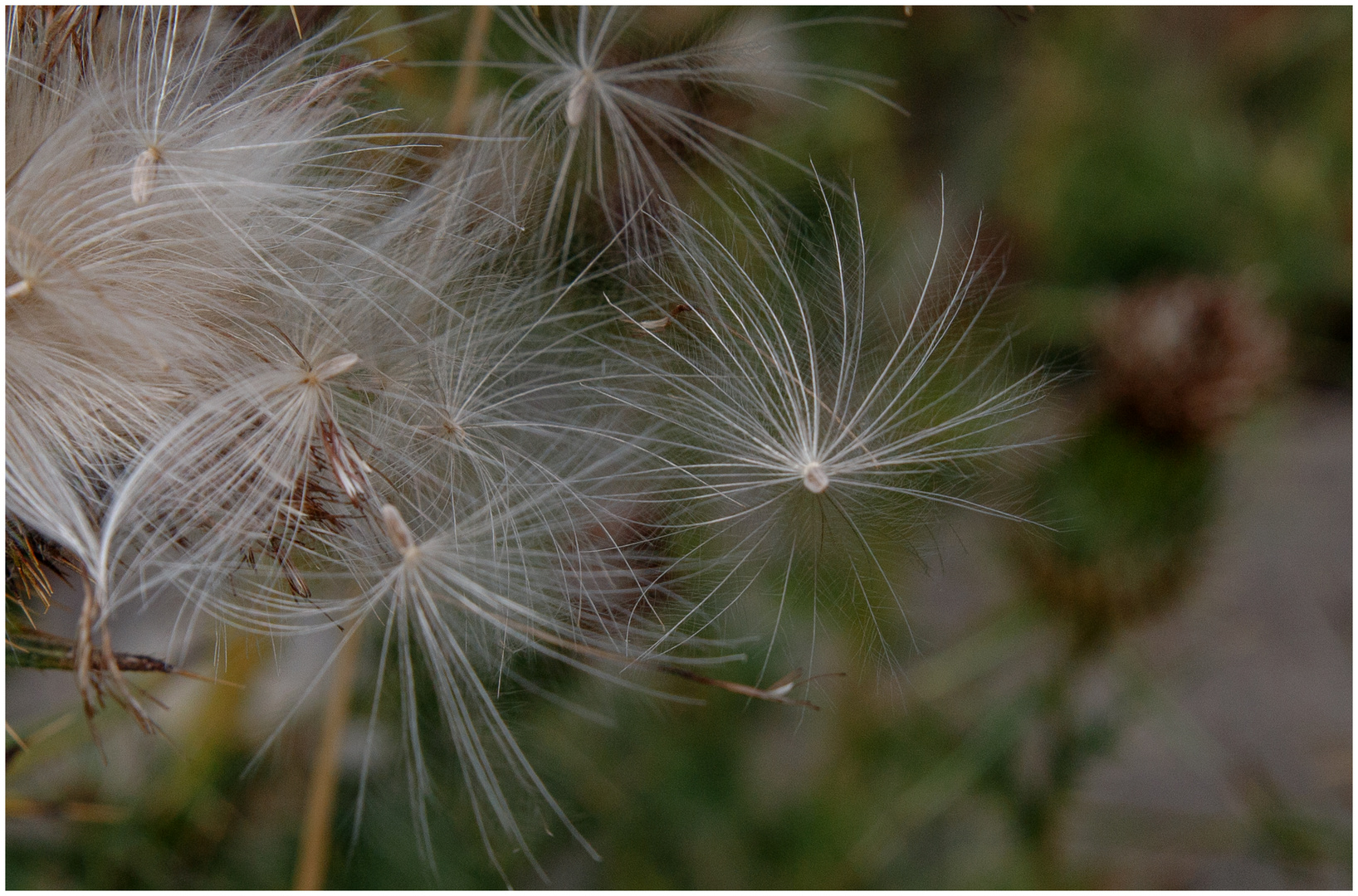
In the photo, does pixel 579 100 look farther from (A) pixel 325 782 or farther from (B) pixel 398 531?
(A) pixel 325 782

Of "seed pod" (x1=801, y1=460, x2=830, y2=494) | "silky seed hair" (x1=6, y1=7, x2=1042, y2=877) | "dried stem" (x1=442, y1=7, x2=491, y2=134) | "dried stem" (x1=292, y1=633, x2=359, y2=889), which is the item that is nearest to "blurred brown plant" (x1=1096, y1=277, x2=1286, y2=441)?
"silky seed hair" (x1=6, y1=7, x2=1042, y2=877)

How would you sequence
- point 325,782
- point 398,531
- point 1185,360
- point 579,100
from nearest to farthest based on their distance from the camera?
point 398,531 < point 579,100 < point 325,782 < point 1185,360

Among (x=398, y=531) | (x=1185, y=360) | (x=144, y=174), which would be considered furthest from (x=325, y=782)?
(x=1185, y=360)

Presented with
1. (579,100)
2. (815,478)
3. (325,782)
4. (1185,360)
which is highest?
(1185,360)

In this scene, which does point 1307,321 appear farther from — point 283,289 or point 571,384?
point 283,289

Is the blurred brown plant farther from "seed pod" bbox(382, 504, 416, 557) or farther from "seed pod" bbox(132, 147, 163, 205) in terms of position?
"seed pod" bbox(132, 147, 163, 205)

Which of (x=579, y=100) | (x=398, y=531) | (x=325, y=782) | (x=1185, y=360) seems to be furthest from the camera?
(x=1185, y=360)

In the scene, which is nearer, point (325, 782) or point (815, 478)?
point (815, 478)

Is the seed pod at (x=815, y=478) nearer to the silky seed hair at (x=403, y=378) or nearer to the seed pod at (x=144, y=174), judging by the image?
the silky seed hair at (x=403, y=378)

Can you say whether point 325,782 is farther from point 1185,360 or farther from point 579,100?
point 1185,360

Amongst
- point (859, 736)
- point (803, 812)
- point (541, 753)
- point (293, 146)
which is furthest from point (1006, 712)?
point (293, 146)

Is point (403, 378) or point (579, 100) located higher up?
point (579, 100)

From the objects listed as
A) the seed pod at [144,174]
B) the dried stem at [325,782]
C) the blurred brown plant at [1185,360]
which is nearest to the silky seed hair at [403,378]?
the seed pod at [144,174]
